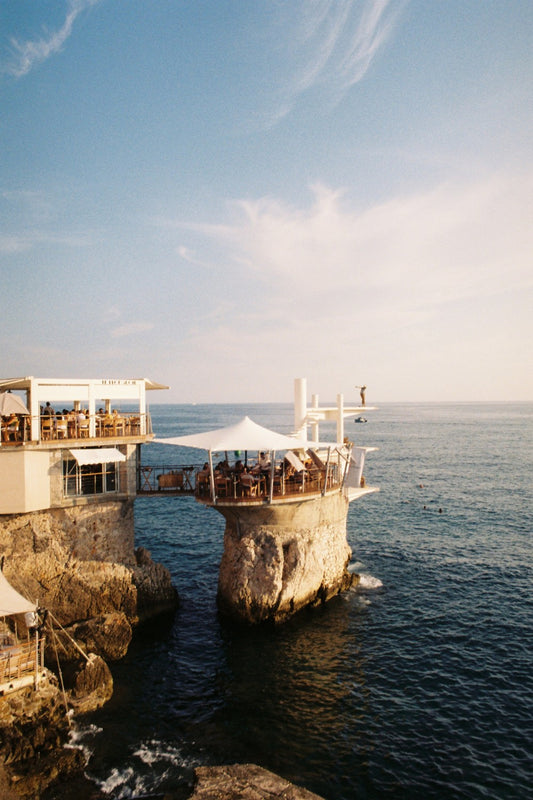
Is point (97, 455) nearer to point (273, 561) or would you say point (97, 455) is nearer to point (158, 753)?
point (273, 561)

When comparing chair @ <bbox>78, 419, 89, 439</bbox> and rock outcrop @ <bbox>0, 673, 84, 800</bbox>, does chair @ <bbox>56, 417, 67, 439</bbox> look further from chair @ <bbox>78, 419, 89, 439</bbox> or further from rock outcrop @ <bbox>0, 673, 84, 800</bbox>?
rock outcrop @ <bbox>0, 673, 84, 800</bbox>

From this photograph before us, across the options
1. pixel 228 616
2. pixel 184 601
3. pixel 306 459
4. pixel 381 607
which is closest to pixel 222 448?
pixel 306 459

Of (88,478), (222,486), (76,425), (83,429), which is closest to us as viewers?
(222,486)

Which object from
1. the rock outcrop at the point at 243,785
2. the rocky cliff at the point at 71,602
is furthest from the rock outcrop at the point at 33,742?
the rock outcrop at the point at 243,785

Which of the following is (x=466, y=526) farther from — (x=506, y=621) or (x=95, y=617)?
(x=95, y=617)

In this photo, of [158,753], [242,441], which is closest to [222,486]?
[242,441]

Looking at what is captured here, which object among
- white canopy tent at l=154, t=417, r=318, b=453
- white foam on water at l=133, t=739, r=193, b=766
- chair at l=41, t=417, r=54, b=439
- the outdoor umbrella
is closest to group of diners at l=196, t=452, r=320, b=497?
white canopy tent at l=154, t=417, r=318, b=453

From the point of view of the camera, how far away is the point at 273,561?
22.5 metres

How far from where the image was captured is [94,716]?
55.1ft

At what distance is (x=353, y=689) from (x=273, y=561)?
598 cm

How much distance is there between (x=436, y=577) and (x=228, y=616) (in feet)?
41.1

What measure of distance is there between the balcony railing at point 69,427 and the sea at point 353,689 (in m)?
9.22

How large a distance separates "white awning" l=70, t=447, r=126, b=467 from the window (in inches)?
21.7

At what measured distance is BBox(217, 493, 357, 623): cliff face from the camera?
2256 cm
